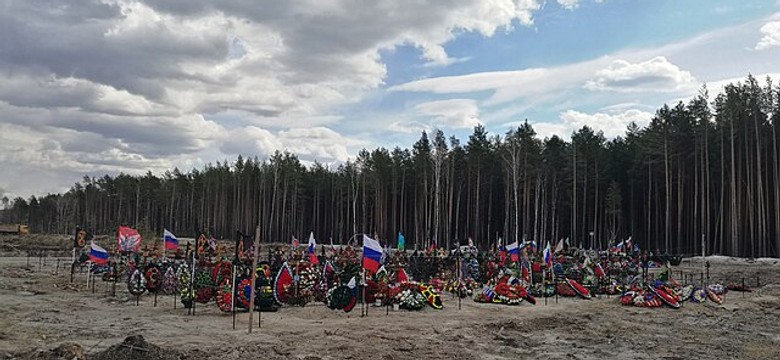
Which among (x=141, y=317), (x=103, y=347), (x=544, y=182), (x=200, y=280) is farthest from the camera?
(x=544, y=182)

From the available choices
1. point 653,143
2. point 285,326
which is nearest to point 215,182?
point 653,143

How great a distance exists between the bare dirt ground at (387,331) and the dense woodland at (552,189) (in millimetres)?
13189

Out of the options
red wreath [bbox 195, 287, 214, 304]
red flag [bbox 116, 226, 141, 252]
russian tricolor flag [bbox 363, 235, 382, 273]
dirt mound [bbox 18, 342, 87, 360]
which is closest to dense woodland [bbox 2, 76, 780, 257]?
red flag [bbox 116, 226, 141, 252]

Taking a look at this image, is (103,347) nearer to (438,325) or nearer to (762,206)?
(438,325)

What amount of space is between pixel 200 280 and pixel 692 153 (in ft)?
142

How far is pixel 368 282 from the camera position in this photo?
62.1 ft

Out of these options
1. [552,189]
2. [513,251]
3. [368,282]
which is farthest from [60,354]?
[552,189]

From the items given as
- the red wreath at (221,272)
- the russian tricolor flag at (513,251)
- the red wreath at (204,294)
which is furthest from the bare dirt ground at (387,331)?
the russian tricolor flag at (513,251)

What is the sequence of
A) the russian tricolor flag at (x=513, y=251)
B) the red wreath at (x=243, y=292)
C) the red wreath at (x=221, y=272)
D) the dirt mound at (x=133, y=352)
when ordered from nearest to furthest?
the dirt mound at (x=133, y=352) < the red wreath at (x=243, y=292) < the red wreath at (x=221, y=272) < the russian tricolor flag at (x=513, y=251)

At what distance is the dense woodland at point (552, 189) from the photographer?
43.7 meters

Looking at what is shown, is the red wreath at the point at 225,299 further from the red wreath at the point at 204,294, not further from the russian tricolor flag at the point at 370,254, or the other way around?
the russian tricolor flag at the point at 370,254

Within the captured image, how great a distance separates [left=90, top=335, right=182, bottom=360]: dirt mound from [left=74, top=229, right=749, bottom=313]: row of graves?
3.45 m

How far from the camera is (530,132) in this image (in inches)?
2244

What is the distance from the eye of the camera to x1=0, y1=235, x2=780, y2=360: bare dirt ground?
11836mm
